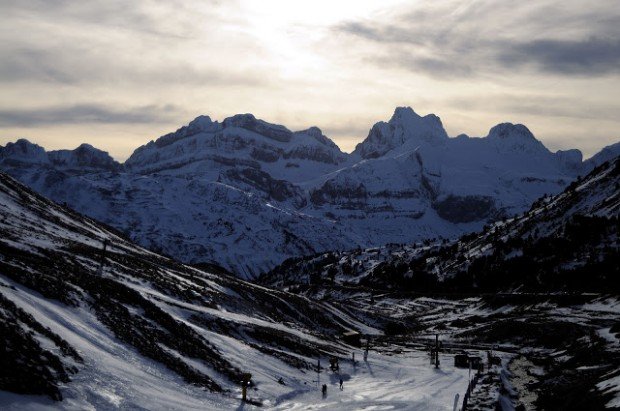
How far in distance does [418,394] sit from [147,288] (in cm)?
3592

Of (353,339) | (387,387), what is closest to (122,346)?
(387,387)

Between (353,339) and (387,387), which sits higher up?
(387,387)

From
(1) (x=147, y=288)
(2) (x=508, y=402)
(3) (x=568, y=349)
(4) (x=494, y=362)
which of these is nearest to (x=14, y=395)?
(2) (x=508, y=402)

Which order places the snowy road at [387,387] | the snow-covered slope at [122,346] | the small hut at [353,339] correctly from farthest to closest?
the small hut at [353,339] < the snowy road at [387,387] < the snow-covered slope at [122,346]

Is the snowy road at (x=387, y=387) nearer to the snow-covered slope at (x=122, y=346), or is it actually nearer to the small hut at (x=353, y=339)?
the snow-covered slope at (x=122, y=346)

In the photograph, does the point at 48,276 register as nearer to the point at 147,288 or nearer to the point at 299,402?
the point at 299,402

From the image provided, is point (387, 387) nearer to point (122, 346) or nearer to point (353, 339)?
point (122, 346)

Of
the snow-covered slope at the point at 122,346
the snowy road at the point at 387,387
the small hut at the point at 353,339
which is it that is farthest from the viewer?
the small hut at the point at 353,339

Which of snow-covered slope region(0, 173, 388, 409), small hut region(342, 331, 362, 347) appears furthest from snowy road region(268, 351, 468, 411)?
small hut region(342, 331, 362, 347)

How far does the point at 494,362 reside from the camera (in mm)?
73562

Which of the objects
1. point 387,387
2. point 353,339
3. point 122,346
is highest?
point 122,346

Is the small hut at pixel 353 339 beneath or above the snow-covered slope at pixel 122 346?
beneath

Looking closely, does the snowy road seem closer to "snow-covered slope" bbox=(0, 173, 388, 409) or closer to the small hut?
"snow-covered slope" bbox=(0, 173, 388, 409)

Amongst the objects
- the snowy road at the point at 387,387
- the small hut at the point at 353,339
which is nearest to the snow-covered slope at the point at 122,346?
the snowy road at the point at 387,387
